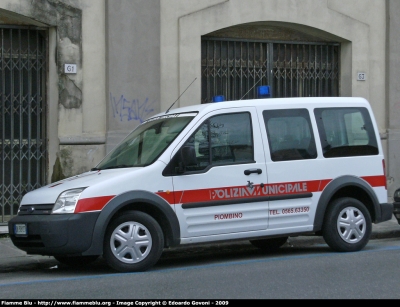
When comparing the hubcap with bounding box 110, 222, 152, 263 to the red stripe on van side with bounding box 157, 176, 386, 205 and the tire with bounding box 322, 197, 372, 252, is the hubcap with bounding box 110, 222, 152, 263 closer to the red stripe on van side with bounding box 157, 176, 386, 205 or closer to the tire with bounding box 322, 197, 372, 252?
the red stripe on van side with bounding box 157, 176, 386, 205

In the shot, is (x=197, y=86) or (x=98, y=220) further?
(x=197, y=86)

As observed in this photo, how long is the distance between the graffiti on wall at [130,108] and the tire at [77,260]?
4.25 m

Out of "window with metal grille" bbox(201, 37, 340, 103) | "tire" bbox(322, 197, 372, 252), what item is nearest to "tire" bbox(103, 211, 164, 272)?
"tire" bbox(322, 197, 372, 252)

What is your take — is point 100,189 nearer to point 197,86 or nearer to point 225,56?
point 197,86

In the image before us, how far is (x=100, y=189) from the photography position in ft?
27.1

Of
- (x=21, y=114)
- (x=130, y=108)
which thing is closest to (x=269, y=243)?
(x=130, y=108)

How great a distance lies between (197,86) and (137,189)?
5.69 meters

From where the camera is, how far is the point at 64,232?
8.08m

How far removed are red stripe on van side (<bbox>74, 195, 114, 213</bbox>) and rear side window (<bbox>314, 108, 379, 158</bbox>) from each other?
9.44ft

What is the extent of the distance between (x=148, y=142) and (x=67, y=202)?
1.36 meters

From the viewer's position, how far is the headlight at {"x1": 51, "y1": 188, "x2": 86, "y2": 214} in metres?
8.20

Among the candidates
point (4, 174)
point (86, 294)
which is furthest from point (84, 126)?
point (86, 294)

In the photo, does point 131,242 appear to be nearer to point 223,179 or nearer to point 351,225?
point 223,179

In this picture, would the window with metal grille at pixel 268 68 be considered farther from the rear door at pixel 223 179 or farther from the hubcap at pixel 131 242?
the hubcap at pixel 131 242
